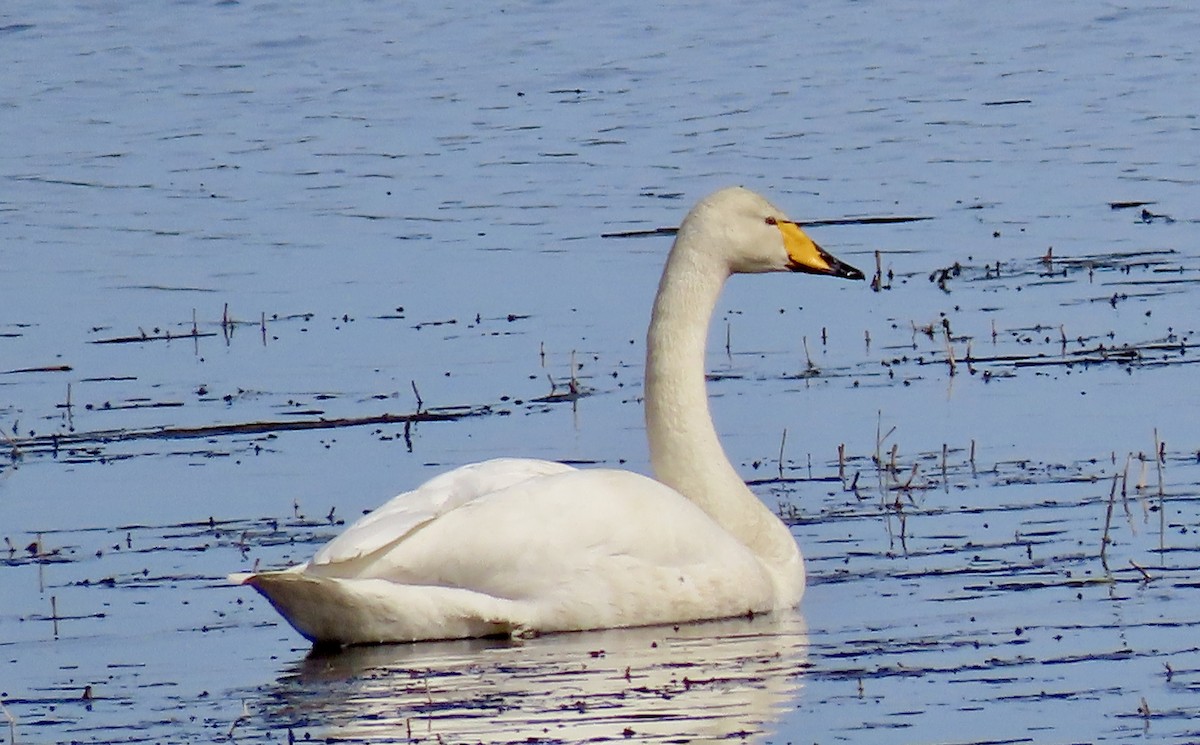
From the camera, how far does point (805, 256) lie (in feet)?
35.6

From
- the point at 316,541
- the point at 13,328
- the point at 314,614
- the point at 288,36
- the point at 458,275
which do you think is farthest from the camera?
the point at 288,36

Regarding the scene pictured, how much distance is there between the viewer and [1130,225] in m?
16.8

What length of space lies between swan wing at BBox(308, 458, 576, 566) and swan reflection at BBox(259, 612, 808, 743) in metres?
0.35

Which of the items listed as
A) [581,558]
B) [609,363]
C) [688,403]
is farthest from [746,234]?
[609,363]

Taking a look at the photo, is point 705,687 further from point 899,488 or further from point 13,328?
point 13,328

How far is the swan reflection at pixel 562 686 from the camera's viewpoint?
7.43 meters

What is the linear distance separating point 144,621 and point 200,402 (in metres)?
4.01

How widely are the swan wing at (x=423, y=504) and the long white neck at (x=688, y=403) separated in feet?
2.80

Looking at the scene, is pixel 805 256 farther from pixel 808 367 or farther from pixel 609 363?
pixel 609 363

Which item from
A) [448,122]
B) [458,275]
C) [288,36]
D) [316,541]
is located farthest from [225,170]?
[316,541]

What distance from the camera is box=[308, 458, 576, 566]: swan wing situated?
28.8ft

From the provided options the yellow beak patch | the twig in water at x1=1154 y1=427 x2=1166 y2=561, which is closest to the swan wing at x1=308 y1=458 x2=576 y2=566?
the yellow beak patch

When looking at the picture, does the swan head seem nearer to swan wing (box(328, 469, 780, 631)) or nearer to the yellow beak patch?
the yellow beak patch

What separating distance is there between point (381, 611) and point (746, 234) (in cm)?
253
